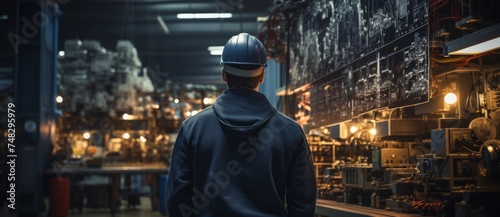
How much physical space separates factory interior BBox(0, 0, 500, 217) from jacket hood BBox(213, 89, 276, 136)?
143 centimetres

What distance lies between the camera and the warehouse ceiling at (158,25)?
64.9ft

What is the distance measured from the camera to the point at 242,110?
3.36 m

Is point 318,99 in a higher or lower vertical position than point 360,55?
lower

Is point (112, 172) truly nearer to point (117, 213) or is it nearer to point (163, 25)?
point (117, 213)

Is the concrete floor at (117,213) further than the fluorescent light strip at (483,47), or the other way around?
the concrete floor at (117,213)

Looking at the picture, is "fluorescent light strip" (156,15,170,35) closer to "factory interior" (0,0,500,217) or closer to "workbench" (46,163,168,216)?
"factory interior" (0,0,500,217)

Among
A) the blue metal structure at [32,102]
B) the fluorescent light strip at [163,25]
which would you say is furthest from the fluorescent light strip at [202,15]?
the blue metal structure at [32,102]

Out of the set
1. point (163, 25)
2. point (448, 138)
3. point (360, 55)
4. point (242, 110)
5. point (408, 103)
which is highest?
point (163, 25)

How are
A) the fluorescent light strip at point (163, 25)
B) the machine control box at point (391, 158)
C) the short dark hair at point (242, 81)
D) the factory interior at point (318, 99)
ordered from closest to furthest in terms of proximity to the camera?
the short dark hair at point (242, 81) → the factory interior at point (318, 99) → the machine control box at point (391, 158) → the fluorescent light strip at point (163, 25)

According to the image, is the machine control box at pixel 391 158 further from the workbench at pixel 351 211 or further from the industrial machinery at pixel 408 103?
the workbench at pixel 351 211

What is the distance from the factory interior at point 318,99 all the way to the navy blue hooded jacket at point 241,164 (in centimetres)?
142

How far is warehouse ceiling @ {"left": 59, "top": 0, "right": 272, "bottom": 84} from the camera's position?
19.8 meters

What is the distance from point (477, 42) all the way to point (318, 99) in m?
4.38

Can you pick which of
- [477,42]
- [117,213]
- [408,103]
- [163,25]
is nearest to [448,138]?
[408,103]
